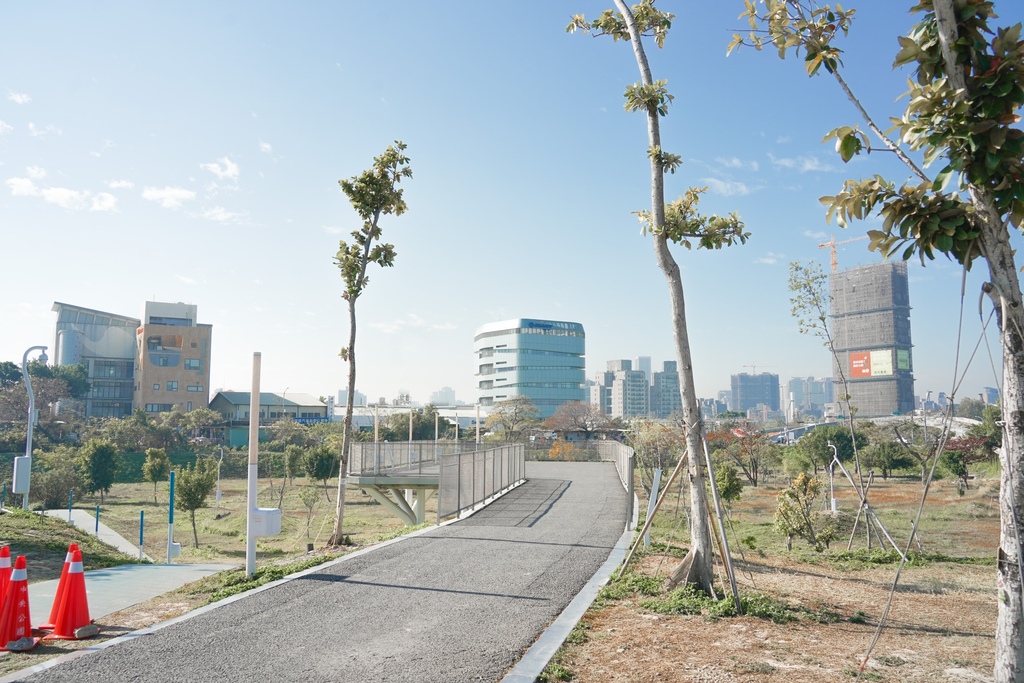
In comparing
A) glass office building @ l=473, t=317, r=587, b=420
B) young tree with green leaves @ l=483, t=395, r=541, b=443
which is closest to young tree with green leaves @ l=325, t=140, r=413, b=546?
young tree with green leaves @ l=483, t=395, r=541, b=443

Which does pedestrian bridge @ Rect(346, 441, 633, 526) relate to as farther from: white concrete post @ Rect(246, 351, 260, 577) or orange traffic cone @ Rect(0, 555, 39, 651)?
orange traffic cone @ Rect(0, 555, 39, 651)

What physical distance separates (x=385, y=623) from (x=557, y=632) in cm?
173

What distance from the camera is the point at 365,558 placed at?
A: 10.2m

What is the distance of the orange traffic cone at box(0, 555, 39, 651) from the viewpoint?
19.5ft

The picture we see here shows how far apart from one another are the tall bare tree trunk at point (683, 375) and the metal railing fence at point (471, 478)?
26.7ft

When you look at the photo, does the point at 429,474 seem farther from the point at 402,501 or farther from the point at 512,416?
the point at 512,416

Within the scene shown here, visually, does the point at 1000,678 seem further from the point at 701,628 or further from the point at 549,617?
the point at 549,617

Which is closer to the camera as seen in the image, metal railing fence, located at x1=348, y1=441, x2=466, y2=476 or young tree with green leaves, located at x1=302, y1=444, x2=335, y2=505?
metal railing fence, located at x1=348, y1=441, x2=466, y2=476

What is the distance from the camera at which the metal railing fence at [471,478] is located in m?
15.7

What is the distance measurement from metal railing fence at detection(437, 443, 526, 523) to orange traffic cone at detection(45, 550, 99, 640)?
879cm

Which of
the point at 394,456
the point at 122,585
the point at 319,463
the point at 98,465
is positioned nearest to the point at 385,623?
the point at 122,585

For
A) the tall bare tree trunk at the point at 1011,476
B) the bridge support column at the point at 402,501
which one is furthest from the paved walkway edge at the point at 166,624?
the bridge support column at the point at 402,501

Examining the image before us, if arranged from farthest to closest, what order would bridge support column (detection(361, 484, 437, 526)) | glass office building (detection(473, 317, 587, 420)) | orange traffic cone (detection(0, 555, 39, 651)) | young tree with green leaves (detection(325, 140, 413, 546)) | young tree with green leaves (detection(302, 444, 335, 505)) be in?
glass office building (detection(473, 317, 587, 420)) → young tree with green leaves (detection(302, 444, 335, 505)) → bridge support column (detection(361, 484, 437, 526)) → young tree with green leaves (detection(325, 140, 413, 546)) → orange traffic cone (detection(0, 555, 39, 651))

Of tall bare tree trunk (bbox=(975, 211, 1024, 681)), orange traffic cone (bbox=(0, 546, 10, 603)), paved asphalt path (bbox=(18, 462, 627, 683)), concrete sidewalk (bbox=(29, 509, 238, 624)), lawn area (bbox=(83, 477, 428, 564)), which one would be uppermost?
tall bare tree trunk (bbox=(975, 211, 1024, 681))
